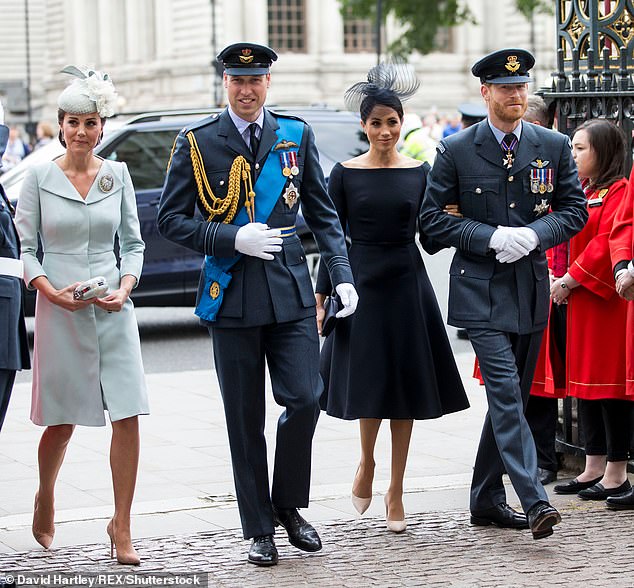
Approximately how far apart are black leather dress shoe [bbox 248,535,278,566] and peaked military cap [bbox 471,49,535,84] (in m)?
2.13

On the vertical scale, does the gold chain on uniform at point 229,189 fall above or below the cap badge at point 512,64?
below

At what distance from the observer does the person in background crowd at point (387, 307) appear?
254 inches

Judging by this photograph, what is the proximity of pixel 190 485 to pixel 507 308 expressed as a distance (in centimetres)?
204

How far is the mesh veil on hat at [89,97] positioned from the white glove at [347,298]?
1.18 m

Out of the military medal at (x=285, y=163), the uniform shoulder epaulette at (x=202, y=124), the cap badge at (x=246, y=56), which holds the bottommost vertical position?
the military medal at (x=285, y=163)

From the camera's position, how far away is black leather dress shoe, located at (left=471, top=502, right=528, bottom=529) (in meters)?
6.31

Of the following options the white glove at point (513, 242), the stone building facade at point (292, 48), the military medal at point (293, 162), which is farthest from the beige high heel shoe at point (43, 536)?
the stone building facade at point (292, 48)

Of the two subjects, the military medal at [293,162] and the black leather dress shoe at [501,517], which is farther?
the black leather dress shoe at [501,517]

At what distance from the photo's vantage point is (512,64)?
622 cm

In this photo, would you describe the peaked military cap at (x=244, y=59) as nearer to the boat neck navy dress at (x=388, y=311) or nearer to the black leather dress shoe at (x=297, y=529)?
the boat neck navy dress at (x=388, y=311)

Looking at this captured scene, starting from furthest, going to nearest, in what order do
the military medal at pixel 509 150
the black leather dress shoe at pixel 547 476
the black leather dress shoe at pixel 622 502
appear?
the black leather dress shoe at pixel 547 476 < the black leather dress shoe at pixel 622 502 < the military medal at pixel 509 150

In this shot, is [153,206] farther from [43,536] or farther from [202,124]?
[43,536]

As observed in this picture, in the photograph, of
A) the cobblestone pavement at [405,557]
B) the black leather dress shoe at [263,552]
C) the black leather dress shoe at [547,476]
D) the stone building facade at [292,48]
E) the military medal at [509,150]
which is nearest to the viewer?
the cobblestone pavement at [405,557]

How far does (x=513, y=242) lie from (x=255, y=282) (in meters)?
1.08
